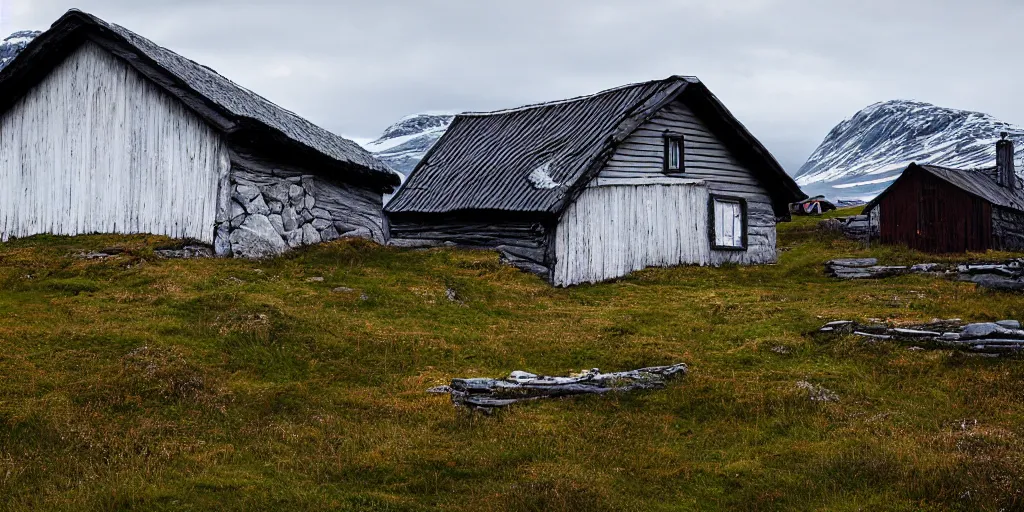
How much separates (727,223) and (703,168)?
2147mm

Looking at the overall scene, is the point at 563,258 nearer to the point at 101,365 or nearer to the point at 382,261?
the point at 382,261

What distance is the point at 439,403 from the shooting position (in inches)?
461

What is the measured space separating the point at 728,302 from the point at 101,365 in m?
13.6

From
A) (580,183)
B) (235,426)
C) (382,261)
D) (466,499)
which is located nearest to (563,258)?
(580,183)

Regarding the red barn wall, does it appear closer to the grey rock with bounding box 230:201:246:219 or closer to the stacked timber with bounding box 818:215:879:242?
the stacked timber with bounding box 818:215:879:242

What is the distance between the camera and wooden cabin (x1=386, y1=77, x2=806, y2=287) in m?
24.0

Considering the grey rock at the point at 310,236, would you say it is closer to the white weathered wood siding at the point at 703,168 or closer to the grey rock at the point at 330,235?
the grey rock at the point at 330,235

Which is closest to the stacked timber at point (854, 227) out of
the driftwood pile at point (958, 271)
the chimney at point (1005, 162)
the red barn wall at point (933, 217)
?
the red barn wall at point (933, 217)

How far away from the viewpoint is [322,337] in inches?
581

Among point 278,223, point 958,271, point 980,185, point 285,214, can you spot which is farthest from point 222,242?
point 980,185

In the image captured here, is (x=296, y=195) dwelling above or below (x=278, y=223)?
above

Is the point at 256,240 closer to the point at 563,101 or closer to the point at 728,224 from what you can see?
the point at 563,101

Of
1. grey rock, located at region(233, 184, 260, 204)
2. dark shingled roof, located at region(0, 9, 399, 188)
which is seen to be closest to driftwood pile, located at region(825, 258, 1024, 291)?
dark shingled roof, located at region(0, 9, 399, 188)

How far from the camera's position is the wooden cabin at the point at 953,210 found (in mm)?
39469
